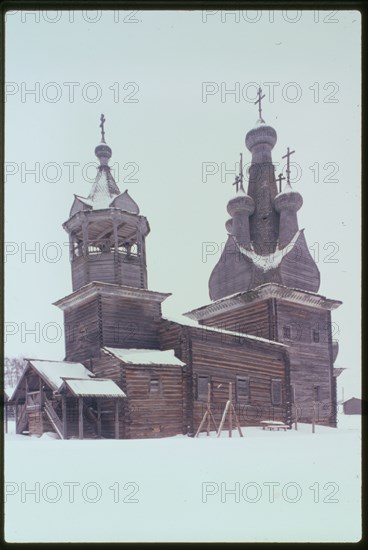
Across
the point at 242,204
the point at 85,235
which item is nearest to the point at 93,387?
the point at 85,235

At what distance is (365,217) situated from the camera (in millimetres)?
8961

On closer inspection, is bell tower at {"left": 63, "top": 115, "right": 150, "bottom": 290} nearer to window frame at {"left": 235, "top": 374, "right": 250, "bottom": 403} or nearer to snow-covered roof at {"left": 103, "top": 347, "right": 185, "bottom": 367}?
snow-covered roof at {"left": 103, "top": 347, "right": 185, "bottom": 367}

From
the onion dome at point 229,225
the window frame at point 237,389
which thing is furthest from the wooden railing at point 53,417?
the onion dome at point 229,225

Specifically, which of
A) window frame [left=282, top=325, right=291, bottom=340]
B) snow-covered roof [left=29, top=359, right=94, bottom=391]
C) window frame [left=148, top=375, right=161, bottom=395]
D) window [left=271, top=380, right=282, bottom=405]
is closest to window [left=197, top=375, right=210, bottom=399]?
window frame [left=148, top=375, right=161, bottom=395]

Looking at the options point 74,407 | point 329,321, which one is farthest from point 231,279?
point 74,407

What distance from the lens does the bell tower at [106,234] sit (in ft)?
74.2

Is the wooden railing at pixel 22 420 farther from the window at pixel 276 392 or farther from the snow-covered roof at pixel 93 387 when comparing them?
the window at pixel 276 392

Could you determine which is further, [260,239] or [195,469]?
[260,239]

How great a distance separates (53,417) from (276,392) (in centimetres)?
1174

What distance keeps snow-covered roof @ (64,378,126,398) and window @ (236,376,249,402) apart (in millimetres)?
6630

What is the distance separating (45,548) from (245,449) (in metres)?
7.63

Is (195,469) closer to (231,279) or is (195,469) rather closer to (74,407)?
(74,407)

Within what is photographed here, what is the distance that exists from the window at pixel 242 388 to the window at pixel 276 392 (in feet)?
7.01

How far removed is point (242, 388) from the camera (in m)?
23.6
